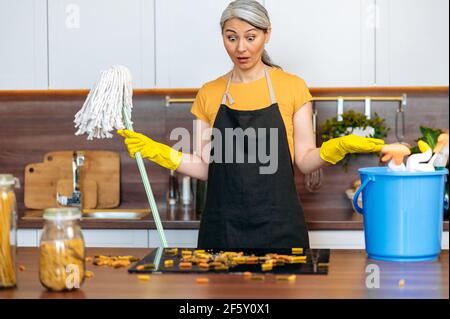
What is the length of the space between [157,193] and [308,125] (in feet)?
4.54

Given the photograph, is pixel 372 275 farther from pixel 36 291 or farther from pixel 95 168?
pixel 95 168

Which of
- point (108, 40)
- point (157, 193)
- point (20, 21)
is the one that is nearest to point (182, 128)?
point (157, 193)

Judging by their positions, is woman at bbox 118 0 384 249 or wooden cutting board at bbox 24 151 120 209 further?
wooden cutting board at bbox 24 151 120 209

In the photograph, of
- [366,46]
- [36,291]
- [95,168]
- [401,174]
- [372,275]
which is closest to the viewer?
[36,291]

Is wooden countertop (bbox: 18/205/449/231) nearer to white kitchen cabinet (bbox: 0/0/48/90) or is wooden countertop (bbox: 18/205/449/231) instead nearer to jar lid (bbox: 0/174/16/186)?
white kitchen cabinet (bbox: 0/0/48/90)

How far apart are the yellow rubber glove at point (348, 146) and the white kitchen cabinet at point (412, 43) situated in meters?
1.13

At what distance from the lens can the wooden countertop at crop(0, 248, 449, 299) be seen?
1.53 m

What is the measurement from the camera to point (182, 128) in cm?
378

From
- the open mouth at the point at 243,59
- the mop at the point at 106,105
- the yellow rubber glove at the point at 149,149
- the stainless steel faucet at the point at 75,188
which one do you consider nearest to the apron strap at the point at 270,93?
the open mouth at the point at 243,59

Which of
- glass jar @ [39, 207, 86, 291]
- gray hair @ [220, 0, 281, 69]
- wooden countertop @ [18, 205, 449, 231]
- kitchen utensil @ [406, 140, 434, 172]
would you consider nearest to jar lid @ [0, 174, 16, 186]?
glass jar @ [39, 207, 86, 291]

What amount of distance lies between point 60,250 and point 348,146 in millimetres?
1008

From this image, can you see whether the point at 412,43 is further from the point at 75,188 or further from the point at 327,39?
the point at 75,188

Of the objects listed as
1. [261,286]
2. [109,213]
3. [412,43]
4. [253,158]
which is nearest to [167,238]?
[109,213]

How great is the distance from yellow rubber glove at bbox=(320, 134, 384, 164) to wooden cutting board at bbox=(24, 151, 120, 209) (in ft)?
5.30
